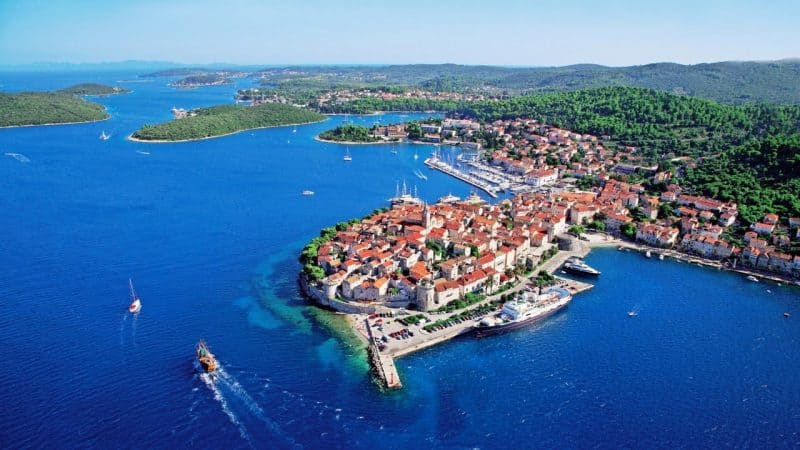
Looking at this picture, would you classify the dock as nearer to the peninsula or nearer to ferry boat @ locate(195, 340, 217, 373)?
the peninsula

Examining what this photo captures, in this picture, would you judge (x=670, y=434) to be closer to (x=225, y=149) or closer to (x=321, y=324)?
Answer: (x=321, y=324)

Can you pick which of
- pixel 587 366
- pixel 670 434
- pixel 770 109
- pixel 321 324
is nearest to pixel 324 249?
pixel 321 324

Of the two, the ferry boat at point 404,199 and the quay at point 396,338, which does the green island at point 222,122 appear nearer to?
the ferry boat at point 404,199

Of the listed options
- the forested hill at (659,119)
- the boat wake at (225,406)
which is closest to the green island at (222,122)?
the forested hill at (659,119)

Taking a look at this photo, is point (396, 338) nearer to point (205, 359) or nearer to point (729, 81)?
point (205, 359)

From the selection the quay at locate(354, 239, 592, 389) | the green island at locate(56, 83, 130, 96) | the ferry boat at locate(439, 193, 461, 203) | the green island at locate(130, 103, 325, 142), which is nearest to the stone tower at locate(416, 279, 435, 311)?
the quay at locate(354, 239, 592, 389)
